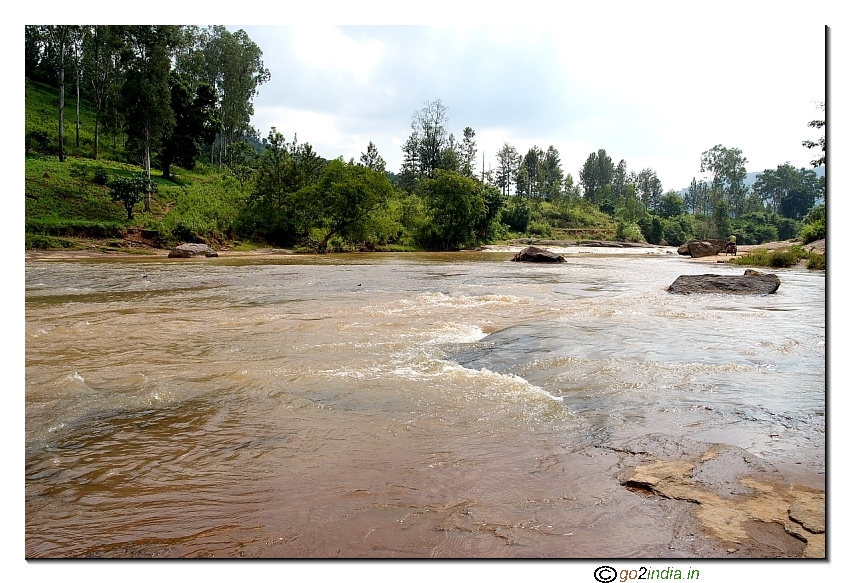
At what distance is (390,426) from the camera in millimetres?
3863

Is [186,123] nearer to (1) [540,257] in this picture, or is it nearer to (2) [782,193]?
(1) [540,257]

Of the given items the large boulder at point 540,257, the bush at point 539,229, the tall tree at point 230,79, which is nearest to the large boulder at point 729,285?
the large boulder at point 540,257

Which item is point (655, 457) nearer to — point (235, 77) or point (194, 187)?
point (194, 187)

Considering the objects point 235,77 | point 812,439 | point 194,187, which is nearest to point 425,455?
point 812,439

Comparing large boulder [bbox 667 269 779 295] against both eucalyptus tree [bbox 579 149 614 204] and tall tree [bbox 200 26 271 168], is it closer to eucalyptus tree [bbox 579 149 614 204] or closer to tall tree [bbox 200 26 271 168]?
tall tree [bbox 200 26 271 168]

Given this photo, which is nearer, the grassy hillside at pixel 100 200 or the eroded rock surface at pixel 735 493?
the eroded rock surface at pixel 735 493

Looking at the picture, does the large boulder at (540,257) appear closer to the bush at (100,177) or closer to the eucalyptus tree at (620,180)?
the bush at (100,177)

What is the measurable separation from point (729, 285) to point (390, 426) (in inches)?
443

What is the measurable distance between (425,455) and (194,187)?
42.9 meters

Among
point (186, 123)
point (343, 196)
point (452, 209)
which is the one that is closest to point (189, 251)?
point (343, 196)

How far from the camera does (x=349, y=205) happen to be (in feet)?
123

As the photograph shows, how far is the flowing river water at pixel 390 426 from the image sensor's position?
8.01 feet
